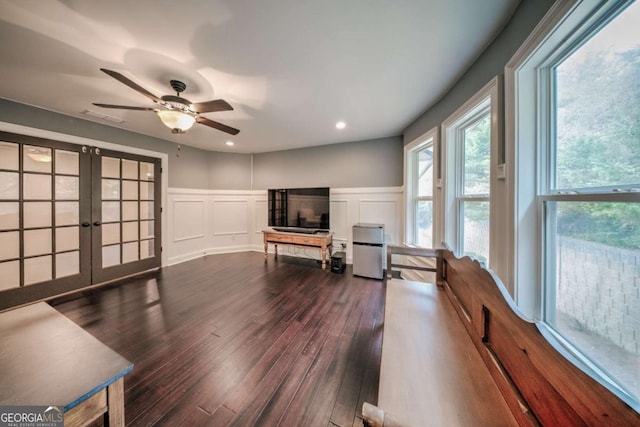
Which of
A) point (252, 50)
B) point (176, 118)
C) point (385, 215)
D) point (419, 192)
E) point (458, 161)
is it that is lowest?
point (385, 215)

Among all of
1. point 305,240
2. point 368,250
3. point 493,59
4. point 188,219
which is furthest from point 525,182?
point 188,219

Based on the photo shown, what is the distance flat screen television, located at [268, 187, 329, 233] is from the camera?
402cm

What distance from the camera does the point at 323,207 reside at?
400 centimetres

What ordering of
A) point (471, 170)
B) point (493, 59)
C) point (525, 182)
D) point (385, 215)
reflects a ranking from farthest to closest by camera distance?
point (385, 215), point (471, 170), point (493, 59), point (525, 182)

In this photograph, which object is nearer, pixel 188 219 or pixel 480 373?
pixel 480 373

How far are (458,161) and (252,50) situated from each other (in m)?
2.21

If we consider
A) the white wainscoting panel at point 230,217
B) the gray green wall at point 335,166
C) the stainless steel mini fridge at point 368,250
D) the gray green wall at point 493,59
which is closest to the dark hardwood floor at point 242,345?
the stainless steel mini fridge at point 368,250

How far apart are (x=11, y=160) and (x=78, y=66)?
69.8 inches

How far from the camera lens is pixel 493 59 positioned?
1.52 meters

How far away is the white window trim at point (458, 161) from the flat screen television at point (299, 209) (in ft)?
6.95

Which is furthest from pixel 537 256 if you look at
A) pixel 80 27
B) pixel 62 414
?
pixel 80 27

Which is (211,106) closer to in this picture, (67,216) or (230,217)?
(67,216)

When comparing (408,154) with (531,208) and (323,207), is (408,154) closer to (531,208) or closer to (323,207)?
(323,207)

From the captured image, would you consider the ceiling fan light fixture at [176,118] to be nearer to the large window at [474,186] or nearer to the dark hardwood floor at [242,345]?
the dark hardwood floor at [242,345]
